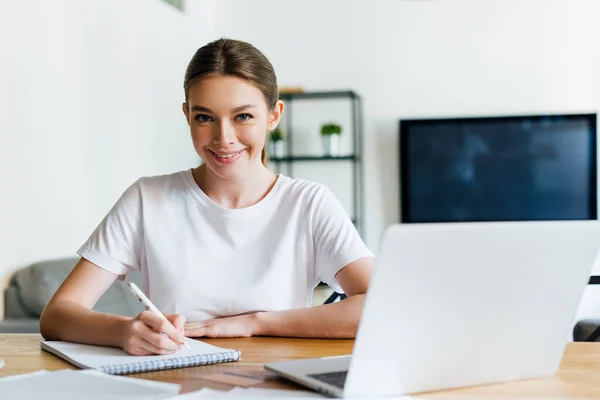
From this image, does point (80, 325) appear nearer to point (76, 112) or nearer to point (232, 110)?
point (232, 110)

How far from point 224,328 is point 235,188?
1.33 feet

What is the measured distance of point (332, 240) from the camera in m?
1.76

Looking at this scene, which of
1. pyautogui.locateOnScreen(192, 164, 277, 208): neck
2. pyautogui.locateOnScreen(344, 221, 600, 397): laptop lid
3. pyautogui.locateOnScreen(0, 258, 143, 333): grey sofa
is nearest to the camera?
pyautogui.locateOnScreen(344, 221, 600, 397): laptop lid

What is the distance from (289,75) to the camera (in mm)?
5371

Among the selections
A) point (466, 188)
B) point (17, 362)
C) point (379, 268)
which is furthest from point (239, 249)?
point (466, 188)

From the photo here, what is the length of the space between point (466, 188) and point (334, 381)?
4221 millimetres

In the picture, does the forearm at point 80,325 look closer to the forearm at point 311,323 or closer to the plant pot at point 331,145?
the forearm at point 311,323

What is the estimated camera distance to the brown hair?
5.52 ft

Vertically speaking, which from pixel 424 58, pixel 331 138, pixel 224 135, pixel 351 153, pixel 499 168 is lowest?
pixel 499 168

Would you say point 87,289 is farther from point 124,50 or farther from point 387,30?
point 387,30

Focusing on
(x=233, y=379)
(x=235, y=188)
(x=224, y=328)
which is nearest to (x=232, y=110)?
(x=235, y=188)

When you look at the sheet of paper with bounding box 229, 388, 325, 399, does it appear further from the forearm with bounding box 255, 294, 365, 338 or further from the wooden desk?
the forearm with bounding box 255, 294, 365, 338

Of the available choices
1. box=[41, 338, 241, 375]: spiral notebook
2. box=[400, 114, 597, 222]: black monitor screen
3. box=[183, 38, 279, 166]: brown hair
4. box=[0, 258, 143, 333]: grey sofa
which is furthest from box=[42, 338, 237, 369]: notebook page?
box=[400, 114, 597, 222]: black monitor screen

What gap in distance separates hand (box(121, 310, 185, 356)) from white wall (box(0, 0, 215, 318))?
6.38 feet
